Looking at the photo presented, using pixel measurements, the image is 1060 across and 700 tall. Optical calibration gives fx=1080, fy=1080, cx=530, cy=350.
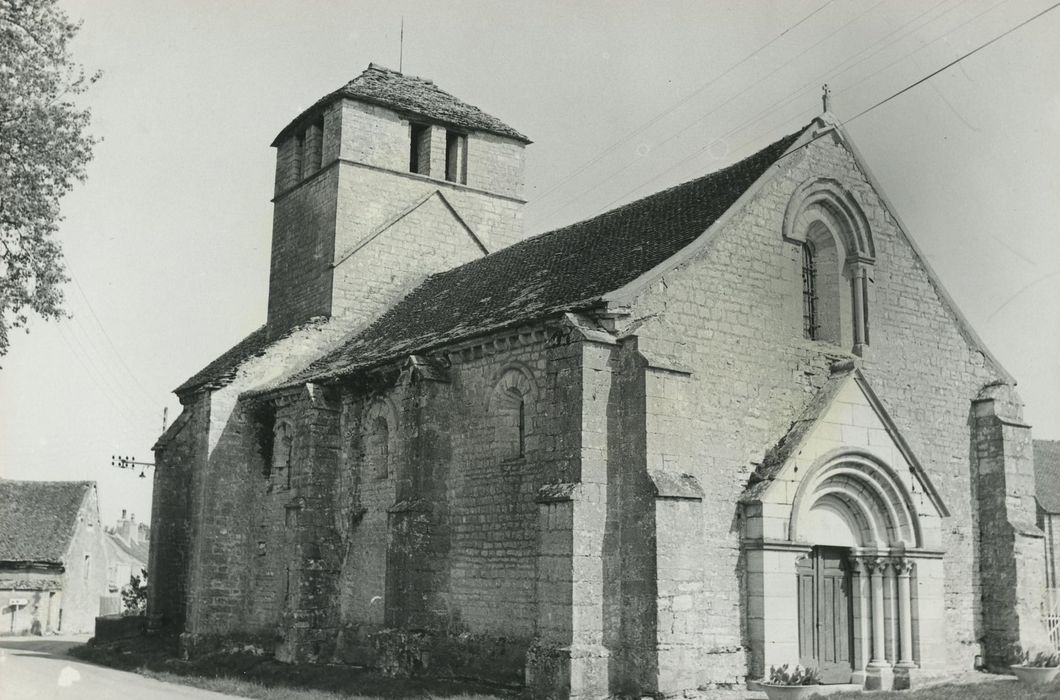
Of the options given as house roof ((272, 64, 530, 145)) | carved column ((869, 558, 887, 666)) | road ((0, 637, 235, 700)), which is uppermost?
house roof ((272, 64, 530, 145))

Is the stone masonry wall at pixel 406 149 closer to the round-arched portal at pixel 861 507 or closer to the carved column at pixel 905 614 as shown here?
the round-arched portal at pixel 861 507

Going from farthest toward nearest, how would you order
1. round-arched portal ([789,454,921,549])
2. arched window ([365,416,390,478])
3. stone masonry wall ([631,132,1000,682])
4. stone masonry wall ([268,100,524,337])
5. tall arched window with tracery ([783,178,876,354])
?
stone masonry wall ([268,100,524,337]) → arched window ([365,416,390,478]) → tall arched window with tracery ([783,178,876,354]) → round-arched portal ([789,454,921,549]) → stone masonry wall ([631,132,1000,682])

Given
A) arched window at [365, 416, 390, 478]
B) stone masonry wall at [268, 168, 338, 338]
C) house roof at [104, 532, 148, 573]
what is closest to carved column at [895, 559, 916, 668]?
arched window at [365, 416, 390, 478]

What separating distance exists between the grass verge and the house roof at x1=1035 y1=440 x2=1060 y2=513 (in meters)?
30.4

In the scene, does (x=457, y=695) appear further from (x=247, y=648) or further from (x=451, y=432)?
(x=247, y=648)

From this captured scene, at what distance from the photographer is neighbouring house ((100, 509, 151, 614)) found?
5441 centimetres

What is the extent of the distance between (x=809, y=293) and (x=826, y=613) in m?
5.85

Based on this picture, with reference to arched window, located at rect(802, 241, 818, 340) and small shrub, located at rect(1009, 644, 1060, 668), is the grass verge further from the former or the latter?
small shrub, located at rect(1009, 644, 1060, 668)

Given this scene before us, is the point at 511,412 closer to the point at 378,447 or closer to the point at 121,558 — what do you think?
the point at 378,447

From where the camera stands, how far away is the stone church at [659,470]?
16.8 metres

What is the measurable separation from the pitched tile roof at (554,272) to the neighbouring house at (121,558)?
3231 cm

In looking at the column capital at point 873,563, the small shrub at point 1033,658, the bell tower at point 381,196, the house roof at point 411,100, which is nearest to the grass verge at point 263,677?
the column capital at point 873,563

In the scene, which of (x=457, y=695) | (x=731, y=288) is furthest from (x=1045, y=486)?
(x=457, y=695)

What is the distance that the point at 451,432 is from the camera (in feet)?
Answer: 67.6
